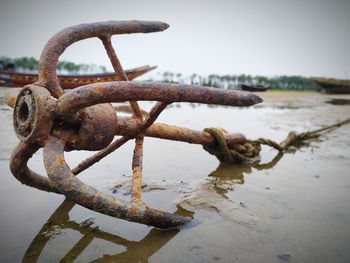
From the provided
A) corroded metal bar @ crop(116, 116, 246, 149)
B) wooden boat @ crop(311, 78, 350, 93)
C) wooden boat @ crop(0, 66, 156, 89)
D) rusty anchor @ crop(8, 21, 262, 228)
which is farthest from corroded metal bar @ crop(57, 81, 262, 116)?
wooden boat @ crop(311, 78, 350, 93)

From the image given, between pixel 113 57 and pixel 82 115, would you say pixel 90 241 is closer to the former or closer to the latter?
pixel 82 115

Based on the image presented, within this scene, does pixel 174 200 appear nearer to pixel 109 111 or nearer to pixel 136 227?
pixel 136 227

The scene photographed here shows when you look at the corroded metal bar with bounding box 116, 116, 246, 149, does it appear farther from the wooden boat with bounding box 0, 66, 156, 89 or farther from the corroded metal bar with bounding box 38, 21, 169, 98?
the wooden boat with bounding box 0, 66, 156, 89

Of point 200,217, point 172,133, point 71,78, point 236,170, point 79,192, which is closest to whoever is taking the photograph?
point 79,192

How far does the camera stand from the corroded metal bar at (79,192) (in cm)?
131

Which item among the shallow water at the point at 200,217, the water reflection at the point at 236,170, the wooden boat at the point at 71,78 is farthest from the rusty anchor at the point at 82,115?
the wooden boat at the point at 71,78

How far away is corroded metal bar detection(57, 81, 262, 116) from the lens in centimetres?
131

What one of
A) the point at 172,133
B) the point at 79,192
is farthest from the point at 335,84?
the point at 79,192

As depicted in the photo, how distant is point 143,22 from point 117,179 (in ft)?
4.78

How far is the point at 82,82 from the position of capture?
14.7 meters

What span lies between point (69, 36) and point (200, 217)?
1491mm

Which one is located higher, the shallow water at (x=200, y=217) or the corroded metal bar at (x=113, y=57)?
Answer: the corroded metal bar at (x=113, y=57)

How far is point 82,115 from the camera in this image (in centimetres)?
154

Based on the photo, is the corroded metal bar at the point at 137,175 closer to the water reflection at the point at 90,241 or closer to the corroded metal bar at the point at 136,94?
the water reflection at the point at 90,241
